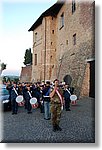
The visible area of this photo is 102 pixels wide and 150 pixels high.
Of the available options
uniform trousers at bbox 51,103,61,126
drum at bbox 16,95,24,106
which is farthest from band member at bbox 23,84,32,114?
uniform trousers at bbox 51,103,61,126

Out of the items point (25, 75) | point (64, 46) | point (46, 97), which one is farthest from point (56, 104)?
point (64, 46)

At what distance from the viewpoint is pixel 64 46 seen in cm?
1034

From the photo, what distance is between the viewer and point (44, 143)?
5039 millimetres

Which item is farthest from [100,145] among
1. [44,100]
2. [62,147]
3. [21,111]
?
[21,111]

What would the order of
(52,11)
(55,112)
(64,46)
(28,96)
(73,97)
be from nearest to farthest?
(55,112) < (73,97) < (28,96) < (52,11) < (64,46)

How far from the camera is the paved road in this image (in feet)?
16.9

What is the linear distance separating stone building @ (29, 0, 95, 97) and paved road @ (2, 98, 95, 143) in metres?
2.37

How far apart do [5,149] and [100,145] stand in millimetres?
1746

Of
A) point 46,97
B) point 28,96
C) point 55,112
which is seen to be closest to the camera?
point 55,112

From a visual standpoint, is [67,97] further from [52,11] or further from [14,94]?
[52,11]

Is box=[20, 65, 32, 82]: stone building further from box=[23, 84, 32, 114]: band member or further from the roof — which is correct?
the roof

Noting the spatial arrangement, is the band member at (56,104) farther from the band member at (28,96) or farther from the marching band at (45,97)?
the band member at (28,96)

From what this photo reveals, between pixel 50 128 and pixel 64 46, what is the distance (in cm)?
502

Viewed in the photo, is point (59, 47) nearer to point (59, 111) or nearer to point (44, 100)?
point (44, 100)
